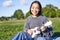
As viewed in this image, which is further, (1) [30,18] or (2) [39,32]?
(1) [30,18]

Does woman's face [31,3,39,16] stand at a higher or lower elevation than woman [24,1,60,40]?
higher

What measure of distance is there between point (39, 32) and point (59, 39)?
0.46 m

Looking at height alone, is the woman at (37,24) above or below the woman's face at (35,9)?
below

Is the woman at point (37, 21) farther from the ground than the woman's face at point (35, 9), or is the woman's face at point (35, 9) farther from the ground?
the woman's face at point (35, 9)

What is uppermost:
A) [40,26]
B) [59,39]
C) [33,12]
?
[33,12]

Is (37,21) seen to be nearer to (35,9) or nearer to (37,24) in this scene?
(37,24)

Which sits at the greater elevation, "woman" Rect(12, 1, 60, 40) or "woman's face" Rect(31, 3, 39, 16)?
"woman's face" Rect(31, 3, 39, 16)

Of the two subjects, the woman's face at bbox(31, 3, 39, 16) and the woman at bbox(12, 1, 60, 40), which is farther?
the woman's face at bbox(31, 3, 39, 16)

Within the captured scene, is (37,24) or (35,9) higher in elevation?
(35,9)

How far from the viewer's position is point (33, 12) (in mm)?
4156

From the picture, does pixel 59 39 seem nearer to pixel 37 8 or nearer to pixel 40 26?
pixel 40 26

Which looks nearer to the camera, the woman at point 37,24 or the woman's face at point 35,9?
the woman at point 37,24

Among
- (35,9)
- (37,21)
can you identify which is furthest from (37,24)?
(35,9)

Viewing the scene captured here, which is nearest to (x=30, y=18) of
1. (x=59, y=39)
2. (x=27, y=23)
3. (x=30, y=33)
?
(x=27, y=23)
